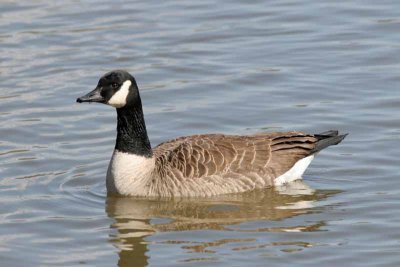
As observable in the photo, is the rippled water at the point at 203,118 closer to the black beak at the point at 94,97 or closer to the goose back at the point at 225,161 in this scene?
the goose back at the point at 225,161

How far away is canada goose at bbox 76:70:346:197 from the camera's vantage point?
1458cm

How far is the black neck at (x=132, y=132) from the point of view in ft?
48.0

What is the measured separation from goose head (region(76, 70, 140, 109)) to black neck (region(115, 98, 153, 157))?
0.22 metres

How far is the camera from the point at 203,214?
556 inches

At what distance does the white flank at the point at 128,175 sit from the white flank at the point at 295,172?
1807mm

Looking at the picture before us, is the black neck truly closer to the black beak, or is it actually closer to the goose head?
the goose head

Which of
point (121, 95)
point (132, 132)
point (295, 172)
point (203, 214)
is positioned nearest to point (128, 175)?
point (132, 132)

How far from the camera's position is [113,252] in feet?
41.6

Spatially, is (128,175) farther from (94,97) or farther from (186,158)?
(94,97)

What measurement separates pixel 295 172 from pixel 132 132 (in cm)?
228

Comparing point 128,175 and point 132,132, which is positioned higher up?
point 132,132

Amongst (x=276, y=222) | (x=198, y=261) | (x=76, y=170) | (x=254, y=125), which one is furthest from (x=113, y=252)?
(x=254, y=125)

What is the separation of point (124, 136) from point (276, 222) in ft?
7.93

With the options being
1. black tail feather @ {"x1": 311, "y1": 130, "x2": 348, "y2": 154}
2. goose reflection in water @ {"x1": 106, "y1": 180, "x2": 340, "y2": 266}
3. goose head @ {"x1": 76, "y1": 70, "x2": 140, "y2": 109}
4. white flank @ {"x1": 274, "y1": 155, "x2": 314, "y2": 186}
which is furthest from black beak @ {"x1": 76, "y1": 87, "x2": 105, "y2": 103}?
black tail feather @ {"x1": 311, "y1": 130, "x2": 348, "y2": 154}
